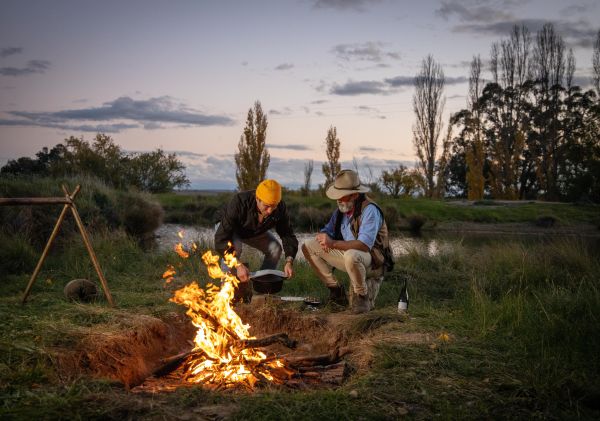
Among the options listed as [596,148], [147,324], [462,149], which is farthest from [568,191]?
[147,324]

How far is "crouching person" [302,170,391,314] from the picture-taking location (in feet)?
19.9

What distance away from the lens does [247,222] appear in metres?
6.86

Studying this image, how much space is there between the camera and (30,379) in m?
3.82

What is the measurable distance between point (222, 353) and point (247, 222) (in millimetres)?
2387

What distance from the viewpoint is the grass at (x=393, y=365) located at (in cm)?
344

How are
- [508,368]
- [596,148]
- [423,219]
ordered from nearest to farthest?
[508,368] → [423,219] → [596,148]

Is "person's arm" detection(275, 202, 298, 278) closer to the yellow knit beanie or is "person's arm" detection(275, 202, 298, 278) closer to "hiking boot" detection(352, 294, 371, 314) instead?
the yellow knit beanie

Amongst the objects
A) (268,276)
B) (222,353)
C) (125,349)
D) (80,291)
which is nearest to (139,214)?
(80,291)

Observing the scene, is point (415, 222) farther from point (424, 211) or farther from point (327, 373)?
point (327, 373)

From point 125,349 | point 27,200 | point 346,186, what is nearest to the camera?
point 125,349

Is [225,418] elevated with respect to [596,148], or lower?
lower

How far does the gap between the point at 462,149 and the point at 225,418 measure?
3714cm

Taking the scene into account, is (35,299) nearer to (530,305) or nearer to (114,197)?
(530,305)

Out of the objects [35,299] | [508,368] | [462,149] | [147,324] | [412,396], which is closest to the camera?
[412,396]
